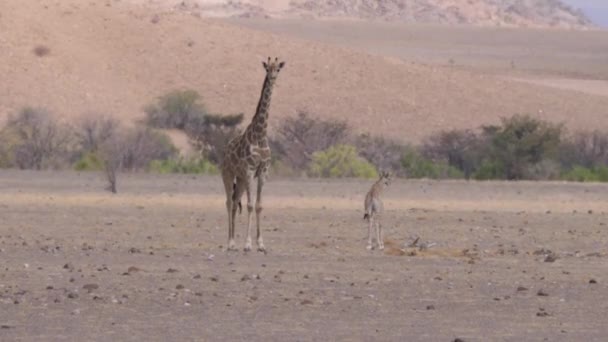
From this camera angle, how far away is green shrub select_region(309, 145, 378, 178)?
3406cm

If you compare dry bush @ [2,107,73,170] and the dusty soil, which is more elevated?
dry bush @ [2,107,73,170]

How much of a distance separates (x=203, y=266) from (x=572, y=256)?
4429 millimetres

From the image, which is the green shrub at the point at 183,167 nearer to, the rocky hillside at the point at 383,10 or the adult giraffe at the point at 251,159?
the adult giraffe at the point at 251,159

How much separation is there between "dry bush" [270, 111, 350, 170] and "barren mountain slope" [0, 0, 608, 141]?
30.1 ft

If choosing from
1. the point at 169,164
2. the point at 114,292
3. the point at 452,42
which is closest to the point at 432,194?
the point at 169,164

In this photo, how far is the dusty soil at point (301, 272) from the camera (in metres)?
11.2

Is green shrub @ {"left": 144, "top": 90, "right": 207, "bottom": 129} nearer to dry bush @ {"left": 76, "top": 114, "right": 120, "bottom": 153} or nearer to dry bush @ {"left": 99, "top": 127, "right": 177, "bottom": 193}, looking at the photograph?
dry bush @ {"left": 76, "top": 114, "right": 120, "bottom": 153}

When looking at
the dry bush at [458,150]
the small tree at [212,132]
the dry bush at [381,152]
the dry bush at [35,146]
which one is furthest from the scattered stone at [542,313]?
the small tree at [212,132]

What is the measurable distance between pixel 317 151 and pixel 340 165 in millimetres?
4726

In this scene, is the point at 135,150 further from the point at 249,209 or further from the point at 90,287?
the point at 90,287

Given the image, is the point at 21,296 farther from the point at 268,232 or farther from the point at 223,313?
the point at 268,232

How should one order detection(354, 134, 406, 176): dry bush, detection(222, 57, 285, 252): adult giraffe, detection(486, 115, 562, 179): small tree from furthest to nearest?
detection(354, 134, 406, 176): dry bush < detection(486, 115, 562, 179): small tree < detection(222, 57, 285, 252): adult giraffe

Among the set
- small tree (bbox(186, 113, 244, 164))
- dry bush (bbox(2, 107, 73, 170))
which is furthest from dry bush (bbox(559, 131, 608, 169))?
dry bush (bbox(2, 107, 73, 170))

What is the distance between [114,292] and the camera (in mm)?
12758
